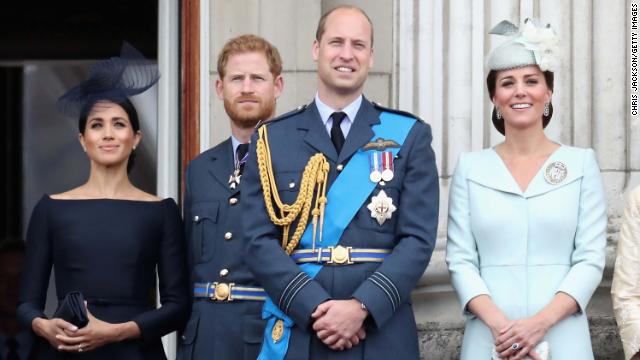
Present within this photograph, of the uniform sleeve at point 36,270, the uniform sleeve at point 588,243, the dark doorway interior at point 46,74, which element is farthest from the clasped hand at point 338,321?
the dark doorway interior at point 46,74

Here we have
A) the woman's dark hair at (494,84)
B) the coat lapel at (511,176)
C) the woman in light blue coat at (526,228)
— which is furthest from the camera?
the woman's dark hair at (494,84)

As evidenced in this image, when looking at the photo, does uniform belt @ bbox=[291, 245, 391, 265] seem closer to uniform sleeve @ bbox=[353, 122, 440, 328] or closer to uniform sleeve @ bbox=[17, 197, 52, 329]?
uniform sleeve @ bbox=[353, 122, 440, 328]

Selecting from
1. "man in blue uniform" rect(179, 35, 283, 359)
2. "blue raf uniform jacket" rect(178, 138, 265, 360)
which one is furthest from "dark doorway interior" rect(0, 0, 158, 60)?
"blue raf uniform jacket" rect(178, 138, 265, 360)

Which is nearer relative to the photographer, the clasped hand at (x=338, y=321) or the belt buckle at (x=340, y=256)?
the clasped hand at (x=338, y=321)

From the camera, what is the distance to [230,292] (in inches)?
209

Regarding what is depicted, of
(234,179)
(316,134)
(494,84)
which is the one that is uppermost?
(494,84)

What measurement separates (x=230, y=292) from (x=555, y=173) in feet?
4.08

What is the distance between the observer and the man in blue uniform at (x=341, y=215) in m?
4.68

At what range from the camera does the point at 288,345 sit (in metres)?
4.75

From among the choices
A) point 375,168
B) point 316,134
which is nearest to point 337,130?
point 316,134

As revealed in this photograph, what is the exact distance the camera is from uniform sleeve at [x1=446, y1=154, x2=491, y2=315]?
4957 millimetres

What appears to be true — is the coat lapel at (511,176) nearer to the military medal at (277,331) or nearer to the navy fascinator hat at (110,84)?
the military medal at (277,331)

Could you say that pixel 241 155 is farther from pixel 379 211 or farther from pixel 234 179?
pixel 379 211

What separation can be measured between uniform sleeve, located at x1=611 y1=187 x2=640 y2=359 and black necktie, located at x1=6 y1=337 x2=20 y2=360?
216 cm
